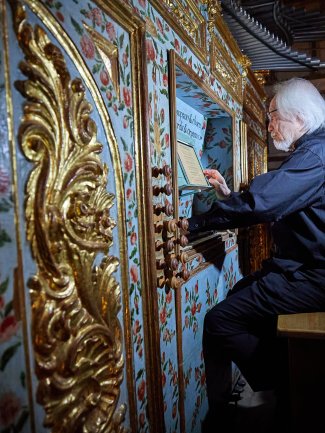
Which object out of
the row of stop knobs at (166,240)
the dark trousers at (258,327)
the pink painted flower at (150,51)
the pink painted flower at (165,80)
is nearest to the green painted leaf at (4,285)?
the row of stop knobs at (166,240)

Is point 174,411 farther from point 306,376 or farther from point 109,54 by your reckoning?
point 109,54

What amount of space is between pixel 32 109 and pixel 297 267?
1.53 meters

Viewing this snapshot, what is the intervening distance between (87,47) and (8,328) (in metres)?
0.73

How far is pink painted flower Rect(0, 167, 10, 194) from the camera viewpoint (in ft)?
2.21

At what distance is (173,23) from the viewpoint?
60.7 inches

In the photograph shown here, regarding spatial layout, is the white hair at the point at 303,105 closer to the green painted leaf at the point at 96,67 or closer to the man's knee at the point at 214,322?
the man's knee at the point at 214,322

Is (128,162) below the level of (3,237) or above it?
above

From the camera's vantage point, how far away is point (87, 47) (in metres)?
0.94

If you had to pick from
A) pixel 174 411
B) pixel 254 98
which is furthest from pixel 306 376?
pixel 254 98

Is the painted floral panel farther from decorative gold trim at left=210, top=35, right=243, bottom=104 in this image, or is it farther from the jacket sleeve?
decorative gold trim at left=210, top=35, right=243, bottom=104

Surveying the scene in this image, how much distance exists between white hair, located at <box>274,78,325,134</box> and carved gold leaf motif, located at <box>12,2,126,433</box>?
1.47m

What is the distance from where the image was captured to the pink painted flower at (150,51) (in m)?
1.32

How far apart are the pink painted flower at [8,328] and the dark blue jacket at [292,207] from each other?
113cm

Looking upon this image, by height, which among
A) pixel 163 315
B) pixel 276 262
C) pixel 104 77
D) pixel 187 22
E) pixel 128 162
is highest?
pixel 187 22
